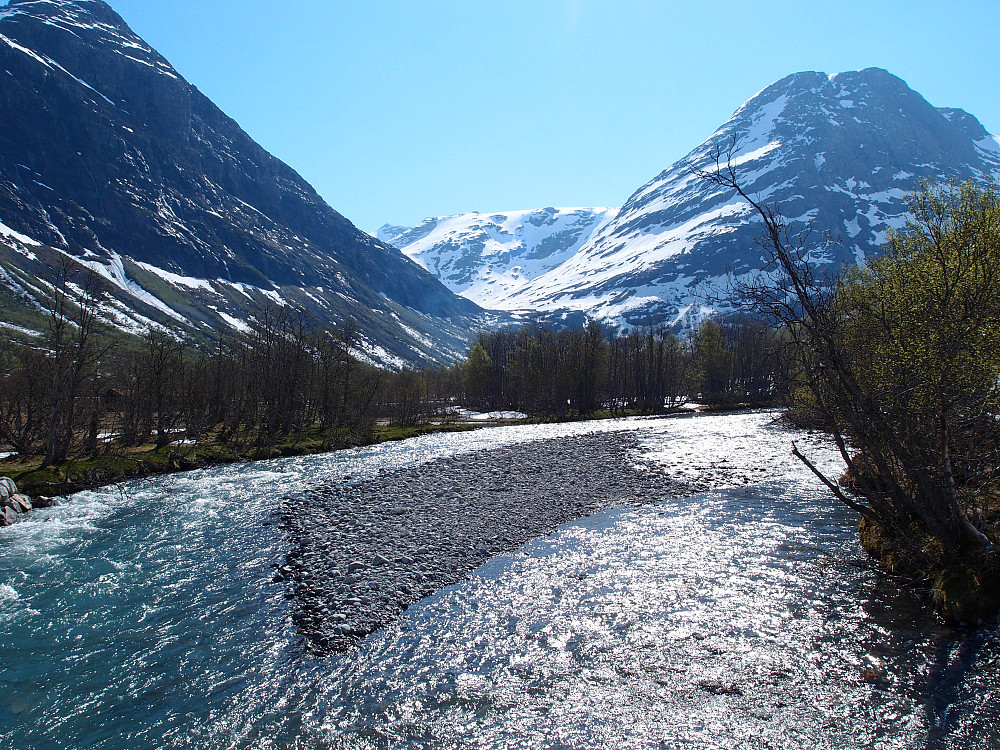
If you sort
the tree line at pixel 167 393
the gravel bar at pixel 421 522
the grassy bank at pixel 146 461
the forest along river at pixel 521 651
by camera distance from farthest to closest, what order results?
the tree line at pixel 167 393, the grassy bank at pixel 146 461, the gravel bar at pixel 421 522, the forest along river at pixel 521 651

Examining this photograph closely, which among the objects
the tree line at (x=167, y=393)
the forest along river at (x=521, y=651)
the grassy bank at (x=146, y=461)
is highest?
the tree line at (x=167, y=393)

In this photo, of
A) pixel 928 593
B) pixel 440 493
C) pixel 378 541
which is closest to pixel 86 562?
pixel 378 541

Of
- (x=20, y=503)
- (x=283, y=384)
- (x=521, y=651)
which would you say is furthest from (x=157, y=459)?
(x=521, y=651)

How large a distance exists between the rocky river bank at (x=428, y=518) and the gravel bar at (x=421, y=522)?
6cm

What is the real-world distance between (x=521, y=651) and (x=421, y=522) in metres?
12.6

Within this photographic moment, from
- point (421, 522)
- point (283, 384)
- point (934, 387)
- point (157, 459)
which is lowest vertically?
point (421, 522)

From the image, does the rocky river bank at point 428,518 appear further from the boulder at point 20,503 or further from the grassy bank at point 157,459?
the grassy bank at point 157,459

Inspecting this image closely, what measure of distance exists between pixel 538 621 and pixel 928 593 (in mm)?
11450

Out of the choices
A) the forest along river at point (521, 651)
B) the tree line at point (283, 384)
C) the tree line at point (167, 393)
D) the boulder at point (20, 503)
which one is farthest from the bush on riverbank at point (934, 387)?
the tree line at point (167, 393)

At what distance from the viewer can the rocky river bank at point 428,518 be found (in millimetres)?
16547

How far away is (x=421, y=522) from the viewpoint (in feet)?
82.2

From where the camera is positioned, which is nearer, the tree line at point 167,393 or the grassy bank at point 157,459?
the grassy bank at point 157,459

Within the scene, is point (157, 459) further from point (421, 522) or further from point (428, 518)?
point (421, 522)

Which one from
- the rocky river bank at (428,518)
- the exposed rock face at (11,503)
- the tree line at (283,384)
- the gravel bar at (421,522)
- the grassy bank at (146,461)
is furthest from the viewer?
the tree line at (283,384)
